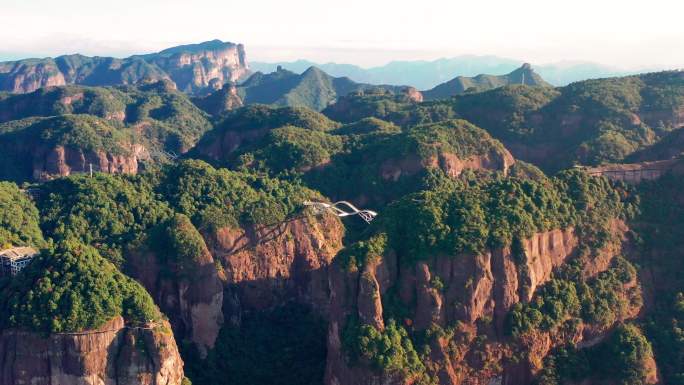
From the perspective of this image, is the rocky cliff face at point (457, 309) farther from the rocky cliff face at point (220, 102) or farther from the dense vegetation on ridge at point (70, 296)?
the rocky cliff face at point (220, 102)

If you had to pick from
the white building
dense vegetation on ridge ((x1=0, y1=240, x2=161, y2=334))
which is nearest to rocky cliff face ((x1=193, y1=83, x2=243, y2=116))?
the white building

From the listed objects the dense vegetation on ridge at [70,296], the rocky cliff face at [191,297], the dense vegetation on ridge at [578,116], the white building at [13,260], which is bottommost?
the rocky cliff face at [191,297]

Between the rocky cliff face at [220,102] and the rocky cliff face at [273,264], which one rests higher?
the rocky cliff face at [220,102]

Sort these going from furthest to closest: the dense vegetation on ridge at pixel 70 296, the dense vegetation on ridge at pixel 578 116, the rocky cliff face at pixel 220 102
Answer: the rocky cliff face at pixel 220 102 < the dense vegetation on ridge at pixel 578 116 < the dense vegetation on ridge at pixel 70 296

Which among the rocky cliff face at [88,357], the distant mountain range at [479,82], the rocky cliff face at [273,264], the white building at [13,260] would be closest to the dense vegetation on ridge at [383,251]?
the rocky cliff face at [273,264]

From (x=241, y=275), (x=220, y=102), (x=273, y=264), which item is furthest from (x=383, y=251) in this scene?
(x=220, y=102)

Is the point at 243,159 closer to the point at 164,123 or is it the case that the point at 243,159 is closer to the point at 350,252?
the point at 350,252

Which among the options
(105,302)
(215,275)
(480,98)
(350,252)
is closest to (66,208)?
(215,275)
